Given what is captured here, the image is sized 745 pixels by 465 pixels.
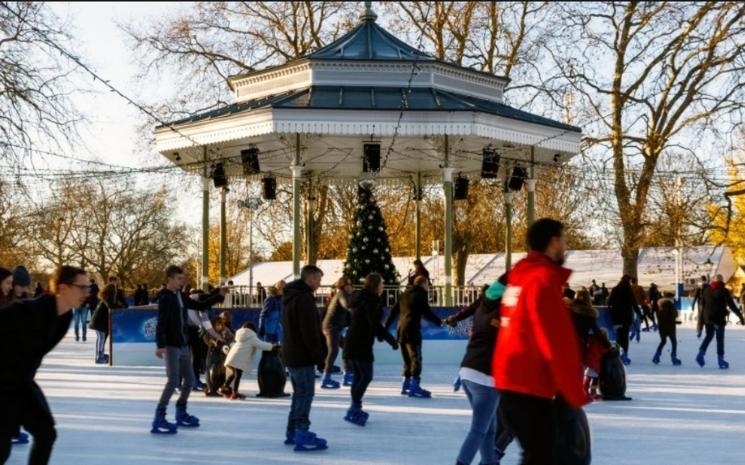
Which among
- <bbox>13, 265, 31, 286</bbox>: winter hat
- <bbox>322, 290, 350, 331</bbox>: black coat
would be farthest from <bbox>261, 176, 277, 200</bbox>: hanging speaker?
<bbox>13, 265, 31, 286</bbox>: winter hat

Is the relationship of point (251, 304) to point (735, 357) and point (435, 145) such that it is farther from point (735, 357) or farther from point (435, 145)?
point (735, 357)

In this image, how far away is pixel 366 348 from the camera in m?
11.1

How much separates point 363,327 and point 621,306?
30.5 ft

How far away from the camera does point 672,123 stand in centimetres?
3469

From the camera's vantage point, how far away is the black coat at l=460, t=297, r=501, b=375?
7137 mm

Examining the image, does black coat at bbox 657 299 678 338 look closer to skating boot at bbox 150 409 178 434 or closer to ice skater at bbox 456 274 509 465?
skating boot at bbox 150 409 178 434

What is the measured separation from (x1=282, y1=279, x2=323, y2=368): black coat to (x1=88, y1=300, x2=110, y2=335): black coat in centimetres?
1098

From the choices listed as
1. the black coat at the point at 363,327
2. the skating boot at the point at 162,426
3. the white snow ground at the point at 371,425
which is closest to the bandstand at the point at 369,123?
the white snow ground at the point at 371,425

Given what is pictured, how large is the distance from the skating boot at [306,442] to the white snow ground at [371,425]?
0.10 metres

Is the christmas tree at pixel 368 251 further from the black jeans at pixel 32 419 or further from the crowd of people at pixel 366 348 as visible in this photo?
the black jeans at pixel 32 419

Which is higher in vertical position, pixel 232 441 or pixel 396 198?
pixel 396 198

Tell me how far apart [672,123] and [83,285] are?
3095 cm

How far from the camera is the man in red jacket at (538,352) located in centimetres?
528

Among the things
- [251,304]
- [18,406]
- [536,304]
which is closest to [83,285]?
[18,406]
